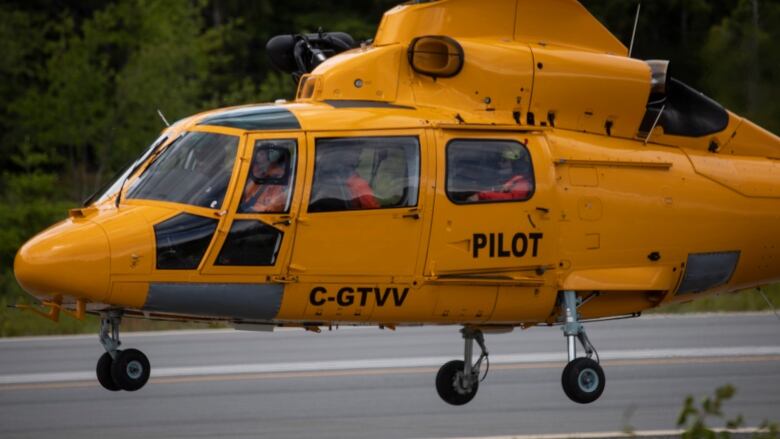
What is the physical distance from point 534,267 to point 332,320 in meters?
1.56

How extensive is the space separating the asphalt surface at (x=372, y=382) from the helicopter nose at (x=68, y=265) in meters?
3.10

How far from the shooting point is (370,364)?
15.7m

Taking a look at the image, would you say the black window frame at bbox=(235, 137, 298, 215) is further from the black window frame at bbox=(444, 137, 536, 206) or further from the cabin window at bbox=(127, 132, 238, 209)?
the black window frame at bbox=(444, 137, 536, 206)

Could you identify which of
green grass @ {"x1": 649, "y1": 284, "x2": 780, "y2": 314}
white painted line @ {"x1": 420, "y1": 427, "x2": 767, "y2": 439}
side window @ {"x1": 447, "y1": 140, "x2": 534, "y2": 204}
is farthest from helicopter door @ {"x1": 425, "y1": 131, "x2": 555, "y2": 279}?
green grass @ {"x1": 649, "y1": 284, "x2": 780, "y2": 314}

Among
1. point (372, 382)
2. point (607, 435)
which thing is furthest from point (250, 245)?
point (372, 382)

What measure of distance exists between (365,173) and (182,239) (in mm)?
1364

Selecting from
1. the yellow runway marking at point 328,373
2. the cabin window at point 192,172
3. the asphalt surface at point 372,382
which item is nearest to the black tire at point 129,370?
the cabin window at point 192,172

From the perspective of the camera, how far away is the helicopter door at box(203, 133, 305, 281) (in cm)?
955

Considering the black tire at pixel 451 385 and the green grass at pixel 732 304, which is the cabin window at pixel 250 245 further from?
the green grass at pixel 732 304

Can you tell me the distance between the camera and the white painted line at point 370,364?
15258 mm

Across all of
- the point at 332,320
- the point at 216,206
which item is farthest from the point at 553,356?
the point at 216,206

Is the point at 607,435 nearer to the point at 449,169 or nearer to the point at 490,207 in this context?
the point at 490,207

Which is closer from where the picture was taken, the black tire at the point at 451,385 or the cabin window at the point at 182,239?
the cabin window at the point at 182,239

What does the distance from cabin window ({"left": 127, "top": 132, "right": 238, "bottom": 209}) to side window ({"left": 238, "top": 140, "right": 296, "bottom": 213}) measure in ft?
0.52
